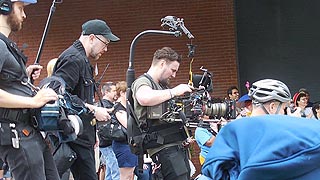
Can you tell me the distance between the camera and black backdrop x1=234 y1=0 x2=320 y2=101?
12312 mm

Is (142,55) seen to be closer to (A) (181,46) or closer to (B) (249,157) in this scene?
(A) (181,46)

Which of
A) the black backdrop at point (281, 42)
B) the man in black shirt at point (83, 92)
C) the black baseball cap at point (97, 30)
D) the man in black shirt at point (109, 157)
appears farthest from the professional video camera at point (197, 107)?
the black backdrop at point (281, 42)

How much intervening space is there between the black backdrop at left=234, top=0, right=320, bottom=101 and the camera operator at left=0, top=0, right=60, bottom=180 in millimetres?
8446

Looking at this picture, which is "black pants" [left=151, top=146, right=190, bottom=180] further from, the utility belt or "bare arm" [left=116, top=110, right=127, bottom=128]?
"bare arm" [left=116, top=110, right=127, bottom=128]

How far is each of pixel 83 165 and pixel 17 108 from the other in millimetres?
1434

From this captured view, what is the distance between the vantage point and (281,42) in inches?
486

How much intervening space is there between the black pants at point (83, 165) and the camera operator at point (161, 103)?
33.5 inches

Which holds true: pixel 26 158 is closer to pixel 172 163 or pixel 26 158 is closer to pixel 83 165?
pixel 83 165

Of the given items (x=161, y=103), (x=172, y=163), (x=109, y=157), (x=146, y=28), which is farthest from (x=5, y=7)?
(x=146, y=28)

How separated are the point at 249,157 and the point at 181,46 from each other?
989 cm

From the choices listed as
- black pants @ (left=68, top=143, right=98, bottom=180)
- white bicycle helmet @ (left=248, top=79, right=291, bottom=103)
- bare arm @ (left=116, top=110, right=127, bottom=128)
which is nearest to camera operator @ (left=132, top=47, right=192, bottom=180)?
black pants @ (left=68, top=143, right=98, bottom=180)

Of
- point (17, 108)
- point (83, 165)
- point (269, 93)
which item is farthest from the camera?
point (83, 165)

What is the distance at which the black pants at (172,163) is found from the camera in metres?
5.95

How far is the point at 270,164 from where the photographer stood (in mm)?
2242
